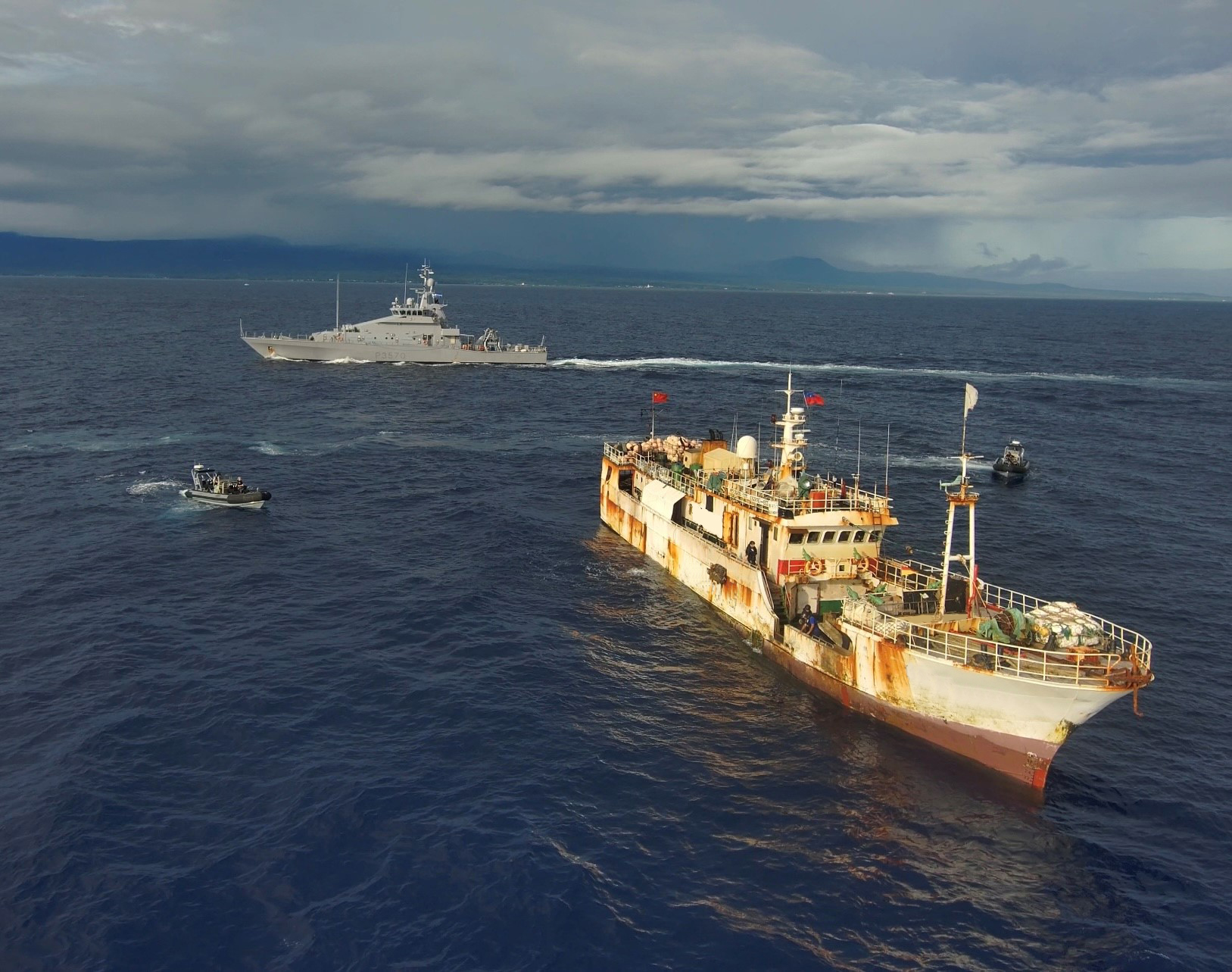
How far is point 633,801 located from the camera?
36.1 meters

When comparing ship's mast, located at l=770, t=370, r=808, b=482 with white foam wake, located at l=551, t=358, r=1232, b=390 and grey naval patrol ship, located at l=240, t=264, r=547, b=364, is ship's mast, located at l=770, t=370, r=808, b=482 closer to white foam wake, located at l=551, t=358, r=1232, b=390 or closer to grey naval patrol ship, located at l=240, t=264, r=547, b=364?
white foam wake, located at l=551, t=358, r=1232, b=390

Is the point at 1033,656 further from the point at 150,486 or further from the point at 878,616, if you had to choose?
the point at 150,486

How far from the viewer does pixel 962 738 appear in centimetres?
3944

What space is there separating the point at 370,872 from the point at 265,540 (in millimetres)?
37517

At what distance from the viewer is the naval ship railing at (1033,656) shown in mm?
35844

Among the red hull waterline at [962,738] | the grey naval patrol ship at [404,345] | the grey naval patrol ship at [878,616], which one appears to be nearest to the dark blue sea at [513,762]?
the red hull waterline at [962,738]

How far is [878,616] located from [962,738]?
21.4 feet

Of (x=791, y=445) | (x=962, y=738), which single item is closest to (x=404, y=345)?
(x=791, y=445)

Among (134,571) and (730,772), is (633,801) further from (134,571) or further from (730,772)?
(134,571)

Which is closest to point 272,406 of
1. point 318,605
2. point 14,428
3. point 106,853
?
point 14,428

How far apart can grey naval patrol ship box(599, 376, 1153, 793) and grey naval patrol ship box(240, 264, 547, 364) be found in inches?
4102

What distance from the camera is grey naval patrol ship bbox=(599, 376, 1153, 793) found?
121 ft

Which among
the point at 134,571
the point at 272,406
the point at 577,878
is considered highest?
the point at 272,406

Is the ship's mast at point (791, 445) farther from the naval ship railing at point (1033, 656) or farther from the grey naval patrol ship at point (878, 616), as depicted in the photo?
the naval ship railing at point (1033, 656)
